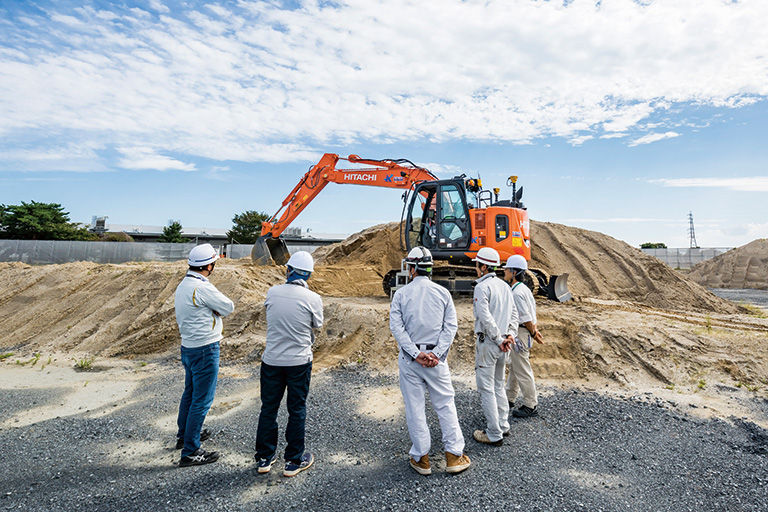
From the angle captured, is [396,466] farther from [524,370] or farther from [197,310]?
[197,310]

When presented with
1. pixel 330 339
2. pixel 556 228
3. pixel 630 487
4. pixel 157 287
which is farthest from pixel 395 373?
pixel 556 228

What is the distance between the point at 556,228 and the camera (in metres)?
16.5

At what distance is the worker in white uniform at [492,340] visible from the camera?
416 cm

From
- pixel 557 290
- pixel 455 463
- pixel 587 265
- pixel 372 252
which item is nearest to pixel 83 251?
pixel 372 252

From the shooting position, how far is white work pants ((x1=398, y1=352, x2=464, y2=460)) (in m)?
3.59

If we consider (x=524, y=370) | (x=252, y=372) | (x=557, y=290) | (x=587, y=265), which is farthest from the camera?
(x=587, y=265)

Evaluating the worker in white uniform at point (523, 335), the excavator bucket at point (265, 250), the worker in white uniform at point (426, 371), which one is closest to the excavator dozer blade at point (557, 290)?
the worker in white uniform at point (523, 335)

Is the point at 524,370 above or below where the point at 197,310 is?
below

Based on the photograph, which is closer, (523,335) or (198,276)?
(198,276)

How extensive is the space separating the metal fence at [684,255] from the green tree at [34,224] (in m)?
40.1

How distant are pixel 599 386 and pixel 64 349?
33.2ft

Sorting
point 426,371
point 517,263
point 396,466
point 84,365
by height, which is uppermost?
point 517,263

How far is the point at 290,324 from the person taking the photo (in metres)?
3.56

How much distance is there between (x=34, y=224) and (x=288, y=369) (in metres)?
33.7
